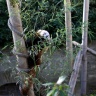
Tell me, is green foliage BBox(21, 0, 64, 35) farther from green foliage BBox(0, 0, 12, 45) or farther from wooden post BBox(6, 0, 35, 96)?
green foliage BBox(0, 0, 12, 45)

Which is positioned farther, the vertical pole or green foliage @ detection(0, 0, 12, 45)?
green foliage @ detection(0, 0, 12, 45)

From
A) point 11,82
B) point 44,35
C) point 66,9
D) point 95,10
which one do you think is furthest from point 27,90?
point 95,10

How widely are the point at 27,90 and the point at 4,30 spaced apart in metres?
2.24

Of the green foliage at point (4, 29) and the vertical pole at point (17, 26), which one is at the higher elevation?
the vertical pole at point (17, 26)

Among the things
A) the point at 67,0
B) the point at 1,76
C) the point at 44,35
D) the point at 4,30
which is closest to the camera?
the point at 44,35

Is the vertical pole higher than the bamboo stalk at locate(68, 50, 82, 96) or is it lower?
higher

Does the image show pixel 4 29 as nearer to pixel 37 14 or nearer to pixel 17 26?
pixel 37 14

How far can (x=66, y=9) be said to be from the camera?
70.6 inches

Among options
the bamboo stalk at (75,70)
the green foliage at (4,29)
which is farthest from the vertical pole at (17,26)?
the green foliage at (4,29)

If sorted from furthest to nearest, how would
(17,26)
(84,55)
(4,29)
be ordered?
(4,29) < (84,55) < (17,26)

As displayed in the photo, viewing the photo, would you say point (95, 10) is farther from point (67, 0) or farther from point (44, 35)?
point (44, 35)

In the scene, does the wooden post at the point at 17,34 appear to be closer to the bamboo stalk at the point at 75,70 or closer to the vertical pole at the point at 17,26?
the vertical pole at the point at 17,26

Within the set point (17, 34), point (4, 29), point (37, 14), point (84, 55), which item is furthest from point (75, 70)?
point (4, 29)

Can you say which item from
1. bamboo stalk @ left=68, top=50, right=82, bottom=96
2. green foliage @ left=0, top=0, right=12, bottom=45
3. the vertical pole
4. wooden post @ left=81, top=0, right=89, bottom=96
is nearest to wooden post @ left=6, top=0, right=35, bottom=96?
the vertical pole
